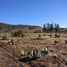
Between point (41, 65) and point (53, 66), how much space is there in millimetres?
716

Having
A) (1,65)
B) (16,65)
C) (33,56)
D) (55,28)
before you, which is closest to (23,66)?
(16,65)

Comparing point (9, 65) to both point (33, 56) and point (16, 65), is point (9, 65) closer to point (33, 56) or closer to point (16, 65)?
point (16, 65)

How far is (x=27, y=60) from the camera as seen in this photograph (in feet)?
43.0

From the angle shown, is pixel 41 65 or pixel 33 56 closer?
A: pixel 41 65

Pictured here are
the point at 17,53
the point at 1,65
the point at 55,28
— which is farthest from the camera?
the point at 55,28

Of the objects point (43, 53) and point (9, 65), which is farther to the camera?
point (43, 53)

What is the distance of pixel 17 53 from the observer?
14.8m

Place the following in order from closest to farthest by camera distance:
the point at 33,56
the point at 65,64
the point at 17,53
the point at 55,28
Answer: the point at 65,64 < the point at 33,56 < the point at 17,53 < the point at 55,28

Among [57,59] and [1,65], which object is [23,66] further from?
[57,59]

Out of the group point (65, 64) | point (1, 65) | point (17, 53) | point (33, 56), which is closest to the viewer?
point (1, 65)

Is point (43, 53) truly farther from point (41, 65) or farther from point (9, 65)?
point (9, 65)

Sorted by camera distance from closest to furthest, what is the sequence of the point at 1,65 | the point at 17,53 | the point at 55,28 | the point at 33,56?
the point at 1,65
the point at 33,56
the point at 17,53
the point at 55,28

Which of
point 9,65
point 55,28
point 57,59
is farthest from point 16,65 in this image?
point 55,28

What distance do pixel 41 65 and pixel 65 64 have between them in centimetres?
176
